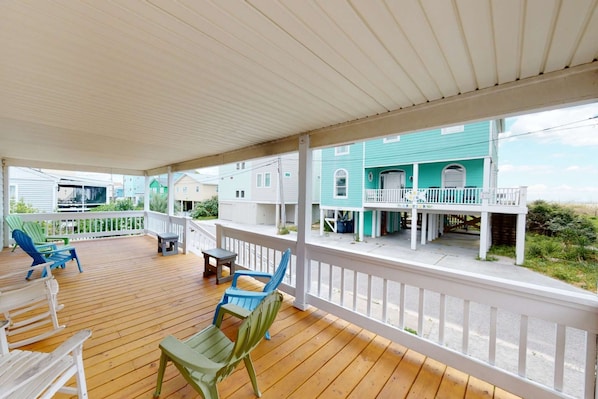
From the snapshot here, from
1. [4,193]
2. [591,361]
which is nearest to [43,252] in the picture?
[4,193]

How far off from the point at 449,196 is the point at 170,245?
8583 mm

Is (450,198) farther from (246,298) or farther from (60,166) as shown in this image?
(60,166)

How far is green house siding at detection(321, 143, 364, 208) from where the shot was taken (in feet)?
33.4

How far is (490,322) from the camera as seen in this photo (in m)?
1.92

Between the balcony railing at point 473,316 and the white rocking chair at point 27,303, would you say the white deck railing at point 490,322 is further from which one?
the white rocking chair at point 27,303

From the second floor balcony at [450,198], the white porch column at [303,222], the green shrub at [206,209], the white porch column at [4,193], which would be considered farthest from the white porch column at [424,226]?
the green shrub at [206,209]

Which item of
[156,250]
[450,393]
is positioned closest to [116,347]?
[450,393]

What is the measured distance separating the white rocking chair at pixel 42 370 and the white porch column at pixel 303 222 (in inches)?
87.9

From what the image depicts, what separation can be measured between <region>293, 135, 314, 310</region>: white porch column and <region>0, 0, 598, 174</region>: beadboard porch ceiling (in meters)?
0.52

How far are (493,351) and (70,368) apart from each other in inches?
121

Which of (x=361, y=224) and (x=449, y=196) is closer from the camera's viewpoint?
(x=449, y=196)

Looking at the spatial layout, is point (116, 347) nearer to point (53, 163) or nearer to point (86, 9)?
point (86, 9)

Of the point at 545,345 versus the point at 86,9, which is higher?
the point at 86,9

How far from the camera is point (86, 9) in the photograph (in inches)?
42.7
